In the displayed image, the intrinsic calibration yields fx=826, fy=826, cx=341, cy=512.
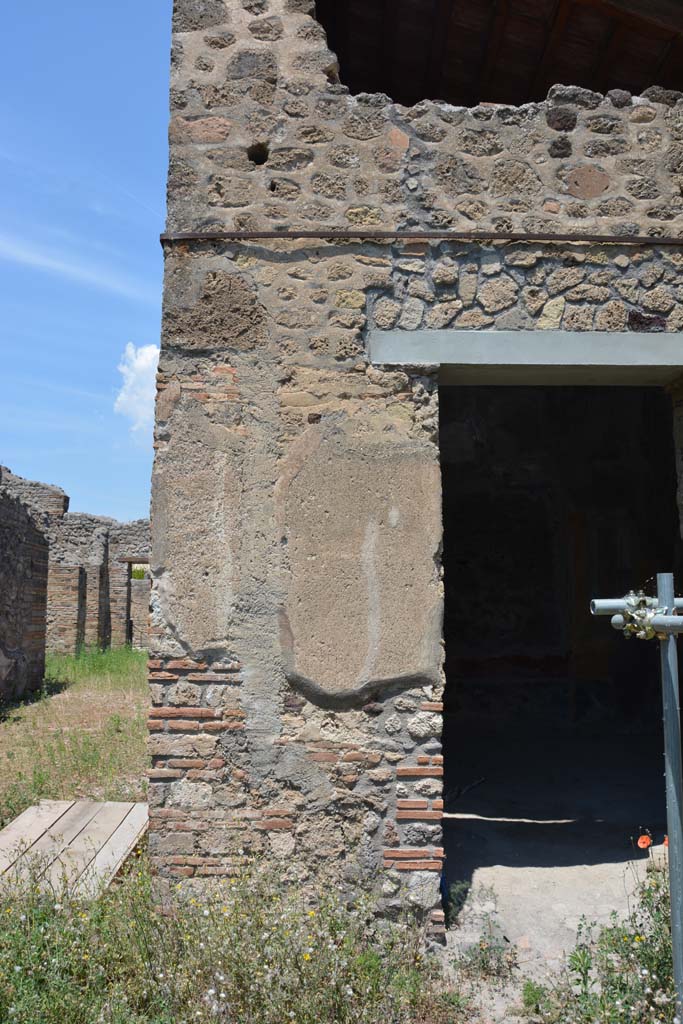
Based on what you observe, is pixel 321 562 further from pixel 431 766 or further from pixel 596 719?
pixel 596 719

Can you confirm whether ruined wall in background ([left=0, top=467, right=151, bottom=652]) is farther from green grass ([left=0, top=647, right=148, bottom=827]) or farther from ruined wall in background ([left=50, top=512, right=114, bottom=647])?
green grass ([left=0, top=647, right=148, bottom=827])

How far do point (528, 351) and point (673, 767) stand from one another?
6.57ft

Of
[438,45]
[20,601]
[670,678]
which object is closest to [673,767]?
[670,678]

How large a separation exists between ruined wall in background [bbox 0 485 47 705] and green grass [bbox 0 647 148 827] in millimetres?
334

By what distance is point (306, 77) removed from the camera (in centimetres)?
394

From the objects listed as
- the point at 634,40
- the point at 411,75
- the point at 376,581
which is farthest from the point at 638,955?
the point at 411,75

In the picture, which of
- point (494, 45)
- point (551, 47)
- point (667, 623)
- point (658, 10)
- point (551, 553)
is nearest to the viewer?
point (667, 623)

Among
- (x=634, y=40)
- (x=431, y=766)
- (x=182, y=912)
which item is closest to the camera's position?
(x=182, y=912)

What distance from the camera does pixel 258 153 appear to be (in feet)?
13.0

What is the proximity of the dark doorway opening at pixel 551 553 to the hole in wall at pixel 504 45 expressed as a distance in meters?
2.97

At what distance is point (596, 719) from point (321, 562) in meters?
5.47

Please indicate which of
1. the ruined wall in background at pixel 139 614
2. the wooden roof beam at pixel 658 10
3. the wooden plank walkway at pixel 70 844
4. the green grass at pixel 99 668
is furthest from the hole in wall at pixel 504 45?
the ruined wall in background at pixel 139 614

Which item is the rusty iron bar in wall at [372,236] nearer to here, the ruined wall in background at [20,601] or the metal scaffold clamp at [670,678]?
the metal scaffold clamp at [670,678]

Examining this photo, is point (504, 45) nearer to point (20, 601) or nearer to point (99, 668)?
point (20, 601)
